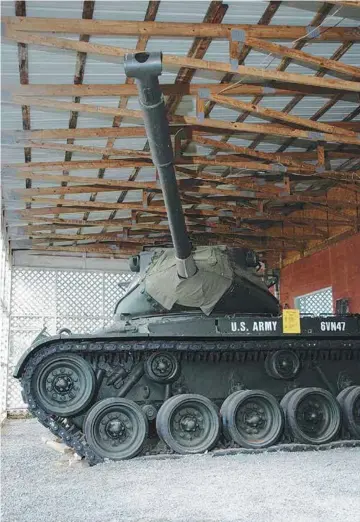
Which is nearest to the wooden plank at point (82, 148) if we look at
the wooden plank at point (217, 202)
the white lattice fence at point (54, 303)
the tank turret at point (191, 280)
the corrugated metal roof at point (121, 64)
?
the corrugated metal roof at point (121, 64)

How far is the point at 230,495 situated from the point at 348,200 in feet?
43.6

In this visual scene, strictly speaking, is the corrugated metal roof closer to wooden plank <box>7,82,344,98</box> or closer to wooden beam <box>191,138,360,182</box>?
wooden plank <box>7,82,344,98</box>

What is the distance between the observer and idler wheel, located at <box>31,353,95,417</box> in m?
9.08

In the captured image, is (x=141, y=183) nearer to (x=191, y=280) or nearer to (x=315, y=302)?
(x=191, y=280)

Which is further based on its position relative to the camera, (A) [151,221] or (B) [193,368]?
(A) [151,221]

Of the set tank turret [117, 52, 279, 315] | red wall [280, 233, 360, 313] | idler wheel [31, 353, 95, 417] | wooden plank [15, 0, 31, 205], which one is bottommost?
idler wheel [31, 353, 95, 417]

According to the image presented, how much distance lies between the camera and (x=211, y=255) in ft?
34.7

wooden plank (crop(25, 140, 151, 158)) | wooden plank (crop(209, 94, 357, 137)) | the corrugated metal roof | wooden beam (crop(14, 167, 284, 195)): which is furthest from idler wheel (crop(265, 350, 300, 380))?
wooden beam (crop(14, 167, 284, 195))

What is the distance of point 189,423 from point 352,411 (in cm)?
250

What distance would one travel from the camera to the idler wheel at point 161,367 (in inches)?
384

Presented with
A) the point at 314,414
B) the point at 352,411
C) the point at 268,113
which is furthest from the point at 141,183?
the point at 352,411

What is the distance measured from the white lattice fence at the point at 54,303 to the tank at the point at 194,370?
9727mm

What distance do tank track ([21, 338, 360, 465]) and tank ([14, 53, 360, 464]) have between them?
16mm

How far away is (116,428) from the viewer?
901cm
